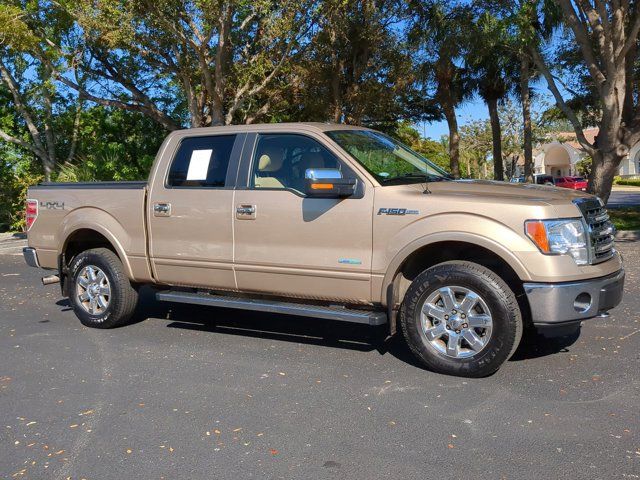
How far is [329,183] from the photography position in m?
5.20

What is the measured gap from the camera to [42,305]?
832 centimetres

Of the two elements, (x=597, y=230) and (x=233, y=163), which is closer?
(x=597, y=230)

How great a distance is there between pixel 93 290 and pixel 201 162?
1.91 meters

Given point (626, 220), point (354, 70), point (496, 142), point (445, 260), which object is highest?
point (354, 70)

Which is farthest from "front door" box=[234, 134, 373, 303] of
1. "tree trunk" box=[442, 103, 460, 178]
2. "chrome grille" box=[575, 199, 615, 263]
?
"tree trunk" box=[442, 103, 460, 178]

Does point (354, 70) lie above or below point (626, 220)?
above

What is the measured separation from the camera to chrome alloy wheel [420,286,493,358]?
4.83m

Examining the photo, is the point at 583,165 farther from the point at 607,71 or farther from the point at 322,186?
the point at 322,186

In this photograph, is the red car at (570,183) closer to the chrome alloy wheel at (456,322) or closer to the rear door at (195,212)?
the rear door at (195,212)

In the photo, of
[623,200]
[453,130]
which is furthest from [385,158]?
[623,200]

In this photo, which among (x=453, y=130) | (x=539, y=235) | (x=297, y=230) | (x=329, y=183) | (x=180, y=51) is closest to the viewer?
(x=539, y=235)

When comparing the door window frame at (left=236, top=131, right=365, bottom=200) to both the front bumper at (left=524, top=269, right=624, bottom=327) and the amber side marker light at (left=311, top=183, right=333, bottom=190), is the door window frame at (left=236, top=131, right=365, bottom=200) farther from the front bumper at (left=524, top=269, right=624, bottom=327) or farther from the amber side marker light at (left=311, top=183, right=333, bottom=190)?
the front bumper at (left=524, top=269, right=624, bottom=327)

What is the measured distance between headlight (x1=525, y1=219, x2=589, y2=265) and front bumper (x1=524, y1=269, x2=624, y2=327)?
209mm

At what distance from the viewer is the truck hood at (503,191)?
481cm
